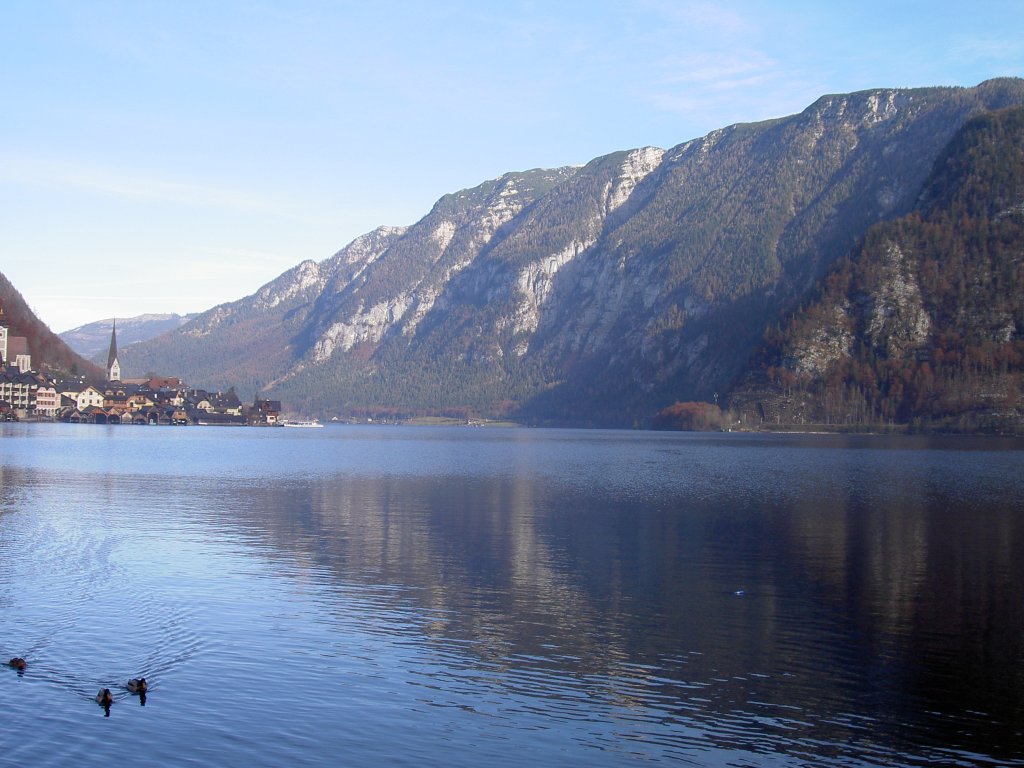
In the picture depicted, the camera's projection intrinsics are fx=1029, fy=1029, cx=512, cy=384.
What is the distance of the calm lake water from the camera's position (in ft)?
80.1

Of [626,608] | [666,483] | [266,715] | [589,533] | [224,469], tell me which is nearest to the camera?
[266,715]

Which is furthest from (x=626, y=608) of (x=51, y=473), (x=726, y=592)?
(x=51, y=473)

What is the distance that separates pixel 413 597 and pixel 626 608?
8309 mm

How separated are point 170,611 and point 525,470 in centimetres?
8277

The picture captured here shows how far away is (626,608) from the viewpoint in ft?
127

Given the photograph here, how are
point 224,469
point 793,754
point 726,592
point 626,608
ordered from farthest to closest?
point 224,469
point 726,592
point 626,608
point 793,754

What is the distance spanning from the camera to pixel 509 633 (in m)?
34.4

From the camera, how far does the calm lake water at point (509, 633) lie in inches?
961

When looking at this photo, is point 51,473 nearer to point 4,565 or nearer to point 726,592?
point 4,565

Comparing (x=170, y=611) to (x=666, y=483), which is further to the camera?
(x=666, y=483)

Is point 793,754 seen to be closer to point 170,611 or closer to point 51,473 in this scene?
point 170,611

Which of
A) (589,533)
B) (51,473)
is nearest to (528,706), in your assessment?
(589,533)

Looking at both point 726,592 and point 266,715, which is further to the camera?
point 726,592

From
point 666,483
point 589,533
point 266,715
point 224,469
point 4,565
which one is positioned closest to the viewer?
point 266,715
